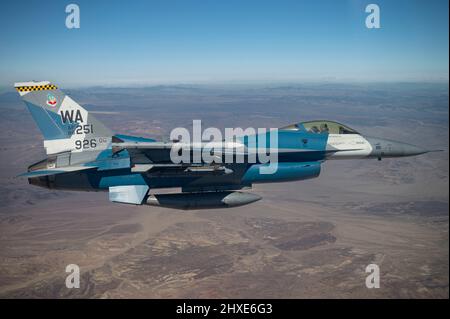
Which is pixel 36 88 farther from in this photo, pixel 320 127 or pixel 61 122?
pixel 320 127

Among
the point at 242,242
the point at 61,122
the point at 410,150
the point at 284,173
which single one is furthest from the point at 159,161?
the point at 242,242

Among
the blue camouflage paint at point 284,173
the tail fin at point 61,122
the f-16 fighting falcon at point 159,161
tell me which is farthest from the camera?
the tail fin at point 61,122

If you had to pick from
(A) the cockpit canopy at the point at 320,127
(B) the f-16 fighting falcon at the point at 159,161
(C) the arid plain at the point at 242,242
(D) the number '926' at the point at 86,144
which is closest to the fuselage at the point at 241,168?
(B) the f-16 fighting falcon at the point at 159,161

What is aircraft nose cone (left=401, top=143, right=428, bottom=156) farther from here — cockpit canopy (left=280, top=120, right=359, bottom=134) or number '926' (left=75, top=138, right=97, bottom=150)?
number '926' (left=75, top=138, right=97, bottom=150)

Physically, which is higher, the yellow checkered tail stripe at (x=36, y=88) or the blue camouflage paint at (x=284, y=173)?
the yellow checkered tail stripe at (x=36, y=88)

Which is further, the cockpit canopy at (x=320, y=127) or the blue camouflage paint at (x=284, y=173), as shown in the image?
the cockpit canopy at (x=320, y=127)

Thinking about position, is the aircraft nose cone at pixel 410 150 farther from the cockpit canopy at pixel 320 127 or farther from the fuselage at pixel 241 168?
the cockpit canopy at pixel 320 127

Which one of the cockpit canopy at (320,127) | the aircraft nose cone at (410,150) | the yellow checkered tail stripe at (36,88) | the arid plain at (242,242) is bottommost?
the arid plain at (242,242)
